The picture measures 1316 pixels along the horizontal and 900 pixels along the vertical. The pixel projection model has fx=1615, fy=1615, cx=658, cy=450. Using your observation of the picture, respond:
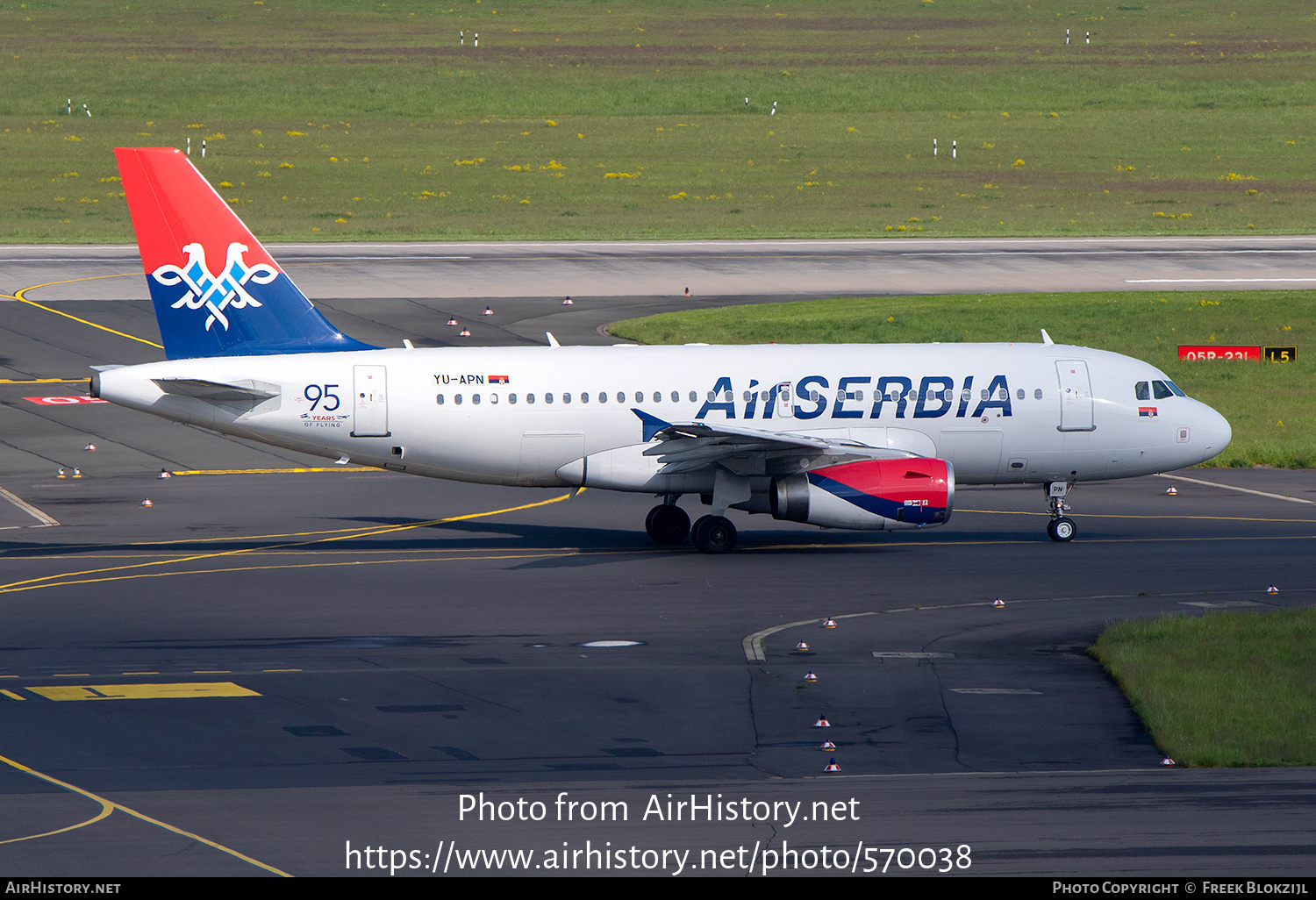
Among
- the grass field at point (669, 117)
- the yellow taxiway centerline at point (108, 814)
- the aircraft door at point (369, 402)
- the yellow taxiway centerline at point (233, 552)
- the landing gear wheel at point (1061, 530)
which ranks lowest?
the yellow taxiway centerline at point (233, 552)

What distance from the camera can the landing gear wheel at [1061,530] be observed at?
3812 centimetres

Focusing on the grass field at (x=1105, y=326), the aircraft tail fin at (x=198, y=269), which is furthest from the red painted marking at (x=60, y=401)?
the grass field at (x=1105, y=326)

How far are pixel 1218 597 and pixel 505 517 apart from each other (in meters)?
18.3

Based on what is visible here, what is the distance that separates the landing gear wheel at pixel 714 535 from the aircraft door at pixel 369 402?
296 inches

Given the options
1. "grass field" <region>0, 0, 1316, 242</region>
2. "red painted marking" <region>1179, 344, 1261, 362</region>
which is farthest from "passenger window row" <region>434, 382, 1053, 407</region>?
"grass field" <region>0, 0, 1316, 242</region>

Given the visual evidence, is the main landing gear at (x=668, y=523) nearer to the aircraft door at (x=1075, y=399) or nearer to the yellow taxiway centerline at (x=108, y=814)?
the aircraft door at (x=1075, y=399)

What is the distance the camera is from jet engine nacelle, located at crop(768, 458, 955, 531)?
35.4 metres

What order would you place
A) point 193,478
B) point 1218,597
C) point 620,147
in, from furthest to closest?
point 620,147, point 193,478, point 1218,597

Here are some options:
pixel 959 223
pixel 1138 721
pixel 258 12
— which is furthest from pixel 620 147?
pixel 1138 721

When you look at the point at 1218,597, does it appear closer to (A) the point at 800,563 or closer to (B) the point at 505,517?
(A) the point at 800,563

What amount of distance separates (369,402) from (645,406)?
6.29 m

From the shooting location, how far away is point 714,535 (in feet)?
122

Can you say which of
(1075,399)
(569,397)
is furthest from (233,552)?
(1075,399)

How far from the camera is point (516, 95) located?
14812 cm
